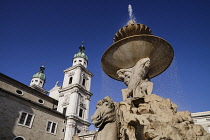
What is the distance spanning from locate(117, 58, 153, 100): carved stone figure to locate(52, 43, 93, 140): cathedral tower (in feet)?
86.6

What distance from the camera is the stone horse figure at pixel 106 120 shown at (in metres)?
2.73

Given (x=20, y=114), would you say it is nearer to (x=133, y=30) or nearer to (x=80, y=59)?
(x=133, y=30)

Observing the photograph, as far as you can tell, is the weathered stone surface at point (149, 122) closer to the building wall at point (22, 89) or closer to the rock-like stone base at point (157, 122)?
the rock-like stone base at point (157, 122)

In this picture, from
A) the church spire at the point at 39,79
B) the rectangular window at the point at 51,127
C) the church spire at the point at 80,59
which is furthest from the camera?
the church spire at the point at 39,79

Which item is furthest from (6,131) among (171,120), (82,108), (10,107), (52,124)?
(171,120)

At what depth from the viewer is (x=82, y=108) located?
110 feet

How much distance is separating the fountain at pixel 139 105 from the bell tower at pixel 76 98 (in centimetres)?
2648

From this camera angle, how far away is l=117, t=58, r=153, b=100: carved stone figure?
4156mm

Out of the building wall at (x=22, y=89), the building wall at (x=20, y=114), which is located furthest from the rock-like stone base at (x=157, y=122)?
the building wall at (x=22, y=89)

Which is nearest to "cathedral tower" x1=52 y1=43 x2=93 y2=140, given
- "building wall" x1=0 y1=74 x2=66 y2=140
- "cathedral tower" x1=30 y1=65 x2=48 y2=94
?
"building wall" x1=0 y1=74 x2=66 y2=140

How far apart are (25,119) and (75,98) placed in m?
11.4

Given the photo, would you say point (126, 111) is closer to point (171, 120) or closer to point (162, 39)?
point (171, 120)

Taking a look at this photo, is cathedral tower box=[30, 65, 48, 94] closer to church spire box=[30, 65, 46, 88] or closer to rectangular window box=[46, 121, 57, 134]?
church spire box=[30, 65, 46, 88]

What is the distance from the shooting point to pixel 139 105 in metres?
3.39
